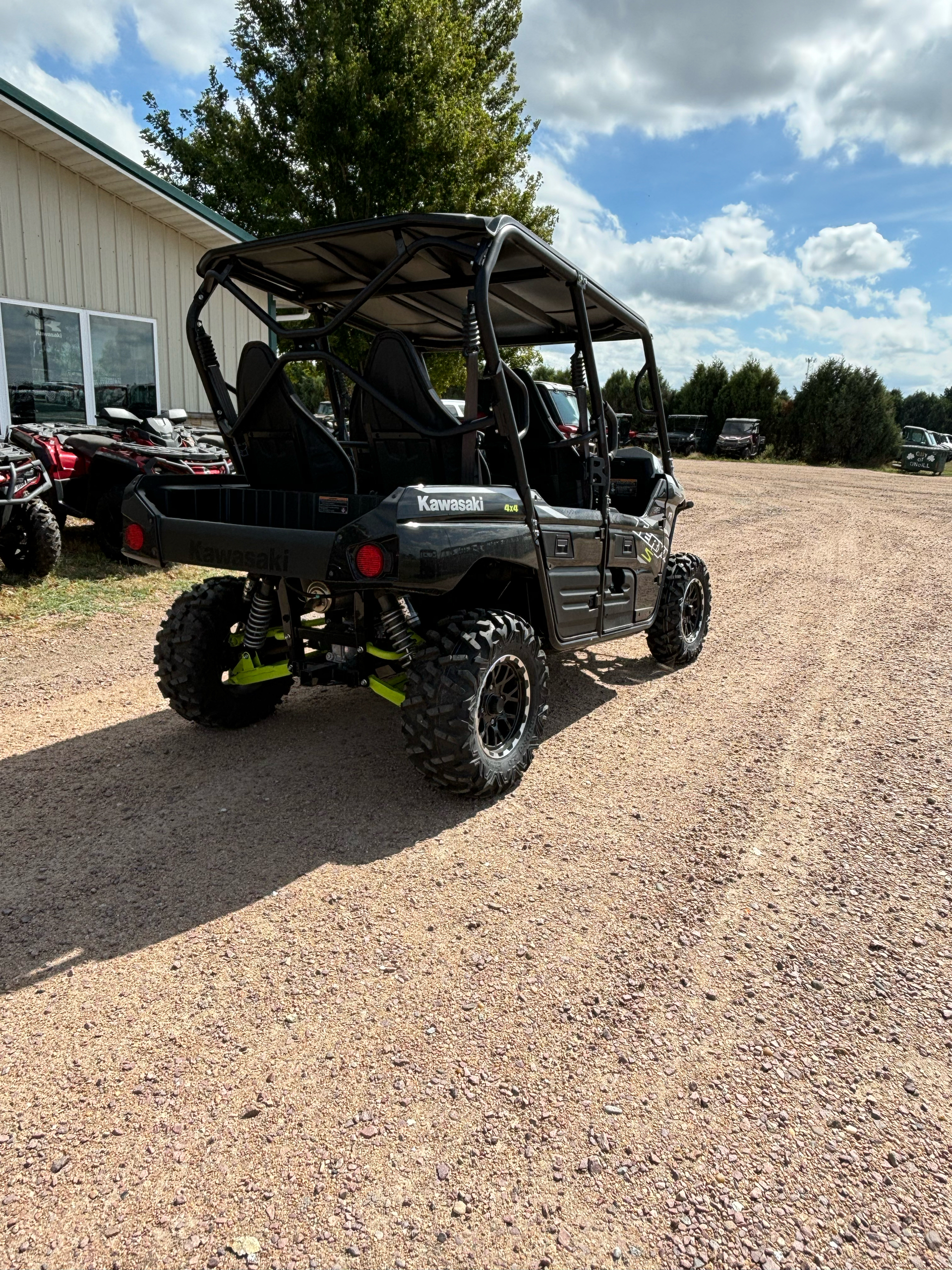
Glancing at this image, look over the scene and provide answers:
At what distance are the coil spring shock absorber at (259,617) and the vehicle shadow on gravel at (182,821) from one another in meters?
0.59

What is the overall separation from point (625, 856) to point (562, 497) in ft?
8.16

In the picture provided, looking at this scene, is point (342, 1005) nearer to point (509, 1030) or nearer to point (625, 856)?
point (509, 1030)

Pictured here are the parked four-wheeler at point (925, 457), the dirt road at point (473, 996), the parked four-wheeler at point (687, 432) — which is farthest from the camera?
the parked four-wheeler at point (687, 432)

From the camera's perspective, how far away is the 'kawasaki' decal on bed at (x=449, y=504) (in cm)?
325

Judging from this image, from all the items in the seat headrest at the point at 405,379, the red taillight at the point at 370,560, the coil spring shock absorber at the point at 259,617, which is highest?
the seat headrest at the point at 405,379

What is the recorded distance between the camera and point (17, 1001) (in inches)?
95.2

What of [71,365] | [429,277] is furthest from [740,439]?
[429,277]

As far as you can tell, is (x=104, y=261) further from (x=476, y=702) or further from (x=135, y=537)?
(x=476, y=702)

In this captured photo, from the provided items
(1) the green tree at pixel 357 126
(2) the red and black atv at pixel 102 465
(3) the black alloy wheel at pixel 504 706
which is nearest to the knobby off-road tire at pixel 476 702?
(3) the black alloy wheel at pixel 504 706

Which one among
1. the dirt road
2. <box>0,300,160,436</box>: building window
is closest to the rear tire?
<box>0,300,160,436</box>: building window

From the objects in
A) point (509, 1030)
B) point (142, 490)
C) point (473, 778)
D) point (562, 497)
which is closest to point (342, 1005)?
point (509, 1030)

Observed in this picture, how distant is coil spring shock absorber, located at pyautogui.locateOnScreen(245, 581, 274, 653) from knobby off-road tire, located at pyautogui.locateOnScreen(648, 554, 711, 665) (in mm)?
2721

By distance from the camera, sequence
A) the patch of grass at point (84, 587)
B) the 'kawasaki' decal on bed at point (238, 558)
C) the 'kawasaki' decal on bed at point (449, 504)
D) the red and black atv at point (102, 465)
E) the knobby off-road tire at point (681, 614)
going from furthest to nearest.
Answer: the red and black atv at point (102, 465), the patch of grass at point (84, 587), the knobby off-road tire at point (681, 614), the 'kawasaki' decal on bed at point (238, 558), the 'kawasaki' decal on bed at point (449, 504)

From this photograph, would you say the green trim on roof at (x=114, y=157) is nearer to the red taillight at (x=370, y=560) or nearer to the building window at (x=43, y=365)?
the building window at (x=43, y=365)
